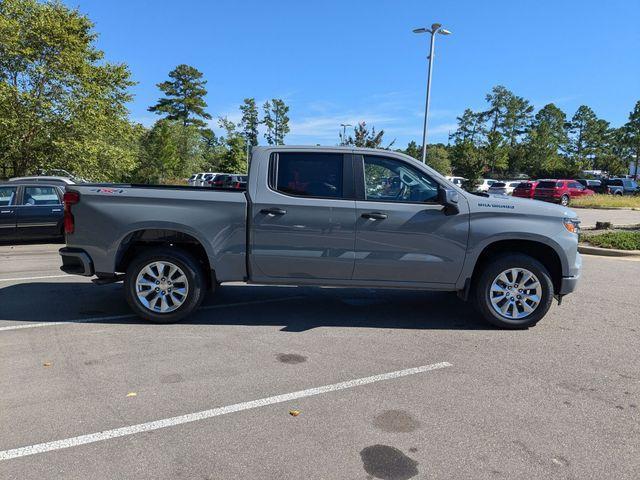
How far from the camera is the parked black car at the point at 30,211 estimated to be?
37.3ft

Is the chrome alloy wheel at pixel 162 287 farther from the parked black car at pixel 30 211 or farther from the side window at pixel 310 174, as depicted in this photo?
the parked black car at pixel 30 211

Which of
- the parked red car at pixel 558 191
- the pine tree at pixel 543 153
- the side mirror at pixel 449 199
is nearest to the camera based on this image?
the side mirror at pixel 449 199

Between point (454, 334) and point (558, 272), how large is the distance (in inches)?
55.2

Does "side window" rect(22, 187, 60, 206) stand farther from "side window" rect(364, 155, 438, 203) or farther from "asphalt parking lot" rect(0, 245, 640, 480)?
"side window" rect(364, 155, 438, 203)

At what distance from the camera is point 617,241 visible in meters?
11.5

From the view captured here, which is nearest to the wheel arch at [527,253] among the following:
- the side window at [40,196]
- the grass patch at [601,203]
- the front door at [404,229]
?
the front door at [404,229]

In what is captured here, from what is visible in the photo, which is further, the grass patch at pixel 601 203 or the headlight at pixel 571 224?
the grass patch at pixel 601 203

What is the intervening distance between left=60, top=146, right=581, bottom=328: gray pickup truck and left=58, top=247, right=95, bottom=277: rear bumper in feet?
0.04

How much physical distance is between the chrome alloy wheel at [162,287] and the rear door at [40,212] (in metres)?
7.68

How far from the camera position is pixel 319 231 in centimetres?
529

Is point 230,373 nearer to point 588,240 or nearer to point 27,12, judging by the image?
point 588,240

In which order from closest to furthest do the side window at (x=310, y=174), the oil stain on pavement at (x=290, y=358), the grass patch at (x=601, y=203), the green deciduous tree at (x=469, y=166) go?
the oil stain on pavement at (x=290, y=358) < the side window at (x=310, y=174) < the grass patch at (x=601, y=203) < the green deciduous tree at (x=469, y=166)

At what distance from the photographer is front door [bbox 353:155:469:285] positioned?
5.30 m

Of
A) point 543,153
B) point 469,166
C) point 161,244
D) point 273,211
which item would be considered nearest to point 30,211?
point 161,244
